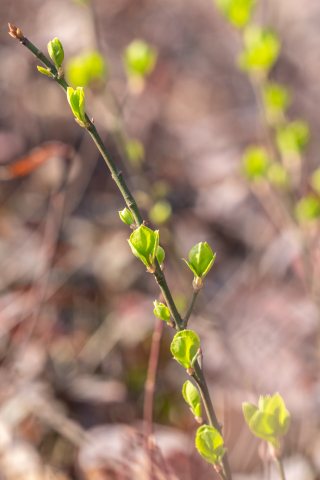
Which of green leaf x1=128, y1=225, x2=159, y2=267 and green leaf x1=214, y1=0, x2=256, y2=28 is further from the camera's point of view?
green leaf x1=214, y1=0, x2=256, y2=28

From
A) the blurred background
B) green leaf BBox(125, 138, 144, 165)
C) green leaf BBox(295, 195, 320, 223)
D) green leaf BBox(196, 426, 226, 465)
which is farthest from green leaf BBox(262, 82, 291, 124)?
green leaf BBox(196, 426, 226, 465)

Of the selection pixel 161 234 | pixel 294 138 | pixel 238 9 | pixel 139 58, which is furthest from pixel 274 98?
pixel 161 234

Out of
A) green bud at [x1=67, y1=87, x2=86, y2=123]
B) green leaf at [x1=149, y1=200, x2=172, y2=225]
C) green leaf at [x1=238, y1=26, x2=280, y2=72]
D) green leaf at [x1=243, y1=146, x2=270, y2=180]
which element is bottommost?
green leaf at [x1=243, y1=146, x2=270, y2=180]

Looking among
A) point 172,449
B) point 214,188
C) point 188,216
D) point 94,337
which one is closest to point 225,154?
point 214,188

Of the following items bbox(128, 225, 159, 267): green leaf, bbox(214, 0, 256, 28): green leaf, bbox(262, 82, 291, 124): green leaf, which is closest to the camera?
bbox(128, 225, 159, 267): green leaf

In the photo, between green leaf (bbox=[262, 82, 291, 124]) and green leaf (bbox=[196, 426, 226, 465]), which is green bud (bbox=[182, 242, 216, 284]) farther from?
green leaf (bbox=[262, 82, 291, 124])

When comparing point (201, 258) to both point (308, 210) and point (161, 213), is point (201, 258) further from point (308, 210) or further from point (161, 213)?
point (308, 210)

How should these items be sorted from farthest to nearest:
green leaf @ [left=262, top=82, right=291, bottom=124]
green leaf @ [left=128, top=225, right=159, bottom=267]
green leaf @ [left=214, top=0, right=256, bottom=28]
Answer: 1. green leaf @ [left=262, top=82, right=291, bottom=124]
2. green leaf @ [left=214, top=0, right=256, bottom=28]
3. green leaf @ [left=128, top=225, right=159, bottom=267]
